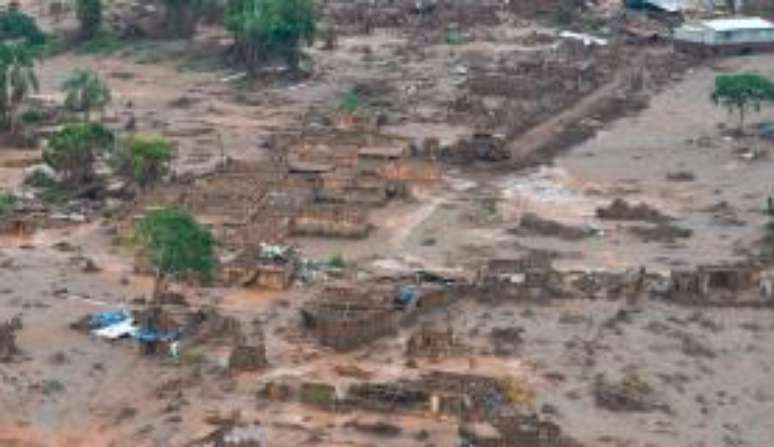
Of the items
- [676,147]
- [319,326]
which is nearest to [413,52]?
[676,147]

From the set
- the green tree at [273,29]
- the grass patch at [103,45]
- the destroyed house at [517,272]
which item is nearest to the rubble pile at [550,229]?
the destroyed house at [517,272]

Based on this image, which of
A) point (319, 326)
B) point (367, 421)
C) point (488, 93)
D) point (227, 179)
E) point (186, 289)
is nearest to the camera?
point (367, 421)

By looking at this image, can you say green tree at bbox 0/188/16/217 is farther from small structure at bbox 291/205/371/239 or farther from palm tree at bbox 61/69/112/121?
palm tree at bbox 61/69/112/121

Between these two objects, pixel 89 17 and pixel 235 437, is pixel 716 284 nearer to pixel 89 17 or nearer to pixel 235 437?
pixel 235 437

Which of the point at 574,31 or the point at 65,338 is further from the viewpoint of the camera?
the point at 574,31

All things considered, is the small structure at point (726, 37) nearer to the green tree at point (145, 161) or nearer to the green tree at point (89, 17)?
the green tree at point (89, 17)

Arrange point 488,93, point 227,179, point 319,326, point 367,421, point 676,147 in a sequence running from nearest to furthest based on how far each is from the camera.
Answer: point 367,421, point 319,326, point 227,179, point 676,147, point 488,93

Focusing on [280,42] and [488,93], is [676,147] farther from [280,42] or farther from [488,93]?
[280,42]

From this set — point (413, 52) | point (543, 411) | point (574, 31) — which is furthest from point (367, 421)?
point (574, 31)
